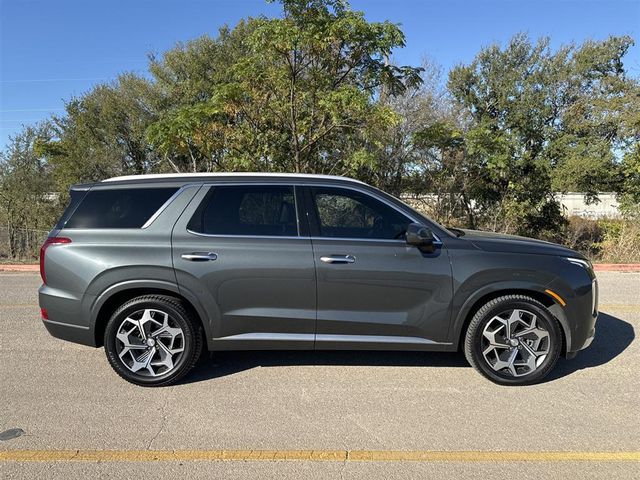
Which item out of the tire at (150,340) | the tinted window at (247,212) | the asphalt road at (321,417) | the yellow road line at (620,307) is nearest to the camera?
the asphalt road at (321,417)

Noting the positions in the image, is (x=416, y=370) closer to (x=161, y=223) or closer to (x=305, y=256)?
(x=305, y=256)

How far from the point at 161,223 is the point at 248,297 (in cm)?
104

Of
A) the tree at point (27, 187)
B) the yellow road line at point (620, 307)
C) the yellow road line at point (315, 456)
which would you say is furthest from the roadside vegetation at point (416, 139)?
the yellow road line at point (315, 456)

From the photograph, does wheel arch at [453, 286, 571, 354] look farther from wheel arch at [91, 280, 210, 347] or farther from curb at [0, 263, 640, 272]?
curb at [0, 263, 640, 272]

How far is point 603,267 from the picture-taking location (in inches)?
461

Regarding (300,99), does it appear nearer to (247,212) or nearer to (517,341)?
(247,212)

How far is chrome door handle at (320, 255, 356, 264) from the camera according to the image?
13.9 feet

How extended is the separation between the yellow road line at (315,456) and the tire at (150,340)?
1.10 m

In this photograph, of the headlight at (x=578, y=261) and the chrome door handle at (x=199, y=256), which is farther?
the headlight at (x=578, y=261)

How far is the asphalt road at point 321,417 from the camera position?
3.07 meters

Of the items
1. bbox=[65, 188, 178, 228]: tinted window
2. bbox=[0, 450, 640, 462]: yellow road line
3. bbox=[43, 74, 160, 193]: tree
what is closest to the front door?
bbox=[0, 450, 640, 462]: yellow road line

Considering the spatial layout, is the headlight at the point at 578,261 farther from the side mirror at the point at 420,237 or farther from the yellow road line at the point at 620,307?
the yellow road line at the point at 620,307

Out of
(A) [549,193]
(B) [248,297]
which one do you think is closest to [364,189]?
(B) [248,297]

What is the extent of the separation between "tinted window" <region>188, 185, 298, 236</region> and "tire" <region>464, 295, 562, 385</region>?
1876 millimetres
